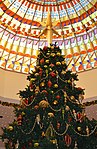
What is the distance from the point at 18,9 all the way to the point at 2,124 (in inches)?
259

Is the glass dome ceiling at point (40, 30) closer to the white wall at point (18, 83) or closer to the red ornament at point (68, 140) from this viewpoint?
the white wall at point (18, 83)

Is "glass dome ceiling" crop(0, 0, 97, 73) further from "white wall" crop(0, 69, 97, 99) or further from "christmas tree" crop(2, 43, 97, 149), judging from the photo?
"christmas tree" crop(2, 43, 97, 149)

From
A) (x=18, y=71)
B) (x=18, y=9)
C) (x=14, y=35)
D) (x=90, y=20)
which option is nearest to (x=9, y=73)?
(x=18, y=71)

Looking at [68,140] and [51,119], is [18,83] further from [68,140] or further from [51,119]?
[68,140]

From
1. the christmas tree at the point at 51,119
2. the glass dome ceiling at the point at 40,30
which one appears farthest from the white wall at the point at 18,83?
the christmas tree at the point at 51,119

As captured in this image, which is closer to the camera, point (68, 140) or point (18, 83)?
point (68, 140)

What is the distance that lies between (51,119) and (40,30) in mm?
9875

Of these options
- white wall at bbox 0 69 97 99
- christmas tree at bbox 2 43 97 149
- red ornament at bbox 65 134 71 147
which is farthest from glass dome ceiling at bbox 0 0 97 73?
red ornament at bbox 65 134 71 147

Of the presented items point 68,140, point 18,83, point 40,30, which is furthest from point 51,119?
point 40,30

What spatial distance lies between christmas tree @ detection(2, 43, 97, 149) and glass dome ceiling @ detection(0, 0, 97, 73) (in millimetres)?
8239

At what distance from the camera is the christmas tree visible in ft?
27.7

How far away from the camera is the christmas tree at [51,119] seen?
332 inches

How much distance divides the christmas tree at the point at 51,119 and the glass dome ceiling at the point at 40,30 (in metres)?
8.24

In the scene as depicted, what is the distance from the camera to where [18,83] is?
1692 cm
